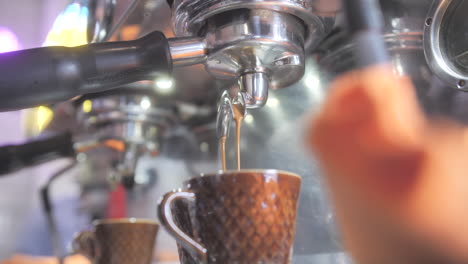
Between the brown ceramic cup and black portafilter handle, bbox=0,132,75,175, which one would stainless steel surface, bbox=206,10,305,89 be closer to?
the brown ceramic cup

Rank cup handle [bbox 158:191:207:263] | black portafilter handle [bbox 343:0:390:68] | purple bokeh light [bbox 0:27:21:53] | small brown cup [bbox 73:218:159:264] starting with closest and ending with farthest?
1. black portafilter handle [bbox 343:0:390:68]
2. cup handle [bbox 158:191:207:263]
3. small brown cup [bbox 73:218:159:264]
4. purple bokeh light [bbox 0:27:21:53]

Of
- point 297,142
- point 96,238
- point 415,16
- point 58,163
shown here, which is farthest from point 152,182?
point 58,163

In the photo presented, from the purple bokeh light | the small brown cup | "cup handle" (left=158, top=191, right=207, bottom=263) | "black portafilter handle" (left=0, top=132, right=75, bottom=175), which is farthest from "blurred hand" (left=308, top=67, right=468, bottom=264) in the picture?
the purple bokeh light

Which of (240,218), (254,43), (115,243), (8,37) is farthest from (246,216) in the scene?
(8,37)

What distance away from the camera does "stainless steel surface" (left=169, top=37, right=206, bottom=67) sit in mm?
288

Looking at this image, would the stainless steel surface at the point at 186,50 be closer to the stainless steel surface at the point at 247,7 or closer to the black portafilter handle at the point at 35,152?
the stainless steel surface at the point at 247,7

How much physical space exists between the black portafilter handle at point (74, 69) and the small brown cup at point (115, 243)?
21cm

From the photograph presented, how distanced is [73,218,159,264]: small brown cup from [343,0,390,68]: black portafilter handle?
1.13 ft

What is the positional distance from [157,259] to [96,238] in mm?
240

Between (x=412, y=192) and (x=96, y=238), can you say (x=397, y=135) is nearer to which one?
(x=412, y=192)

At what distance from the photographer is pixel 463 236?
17cm

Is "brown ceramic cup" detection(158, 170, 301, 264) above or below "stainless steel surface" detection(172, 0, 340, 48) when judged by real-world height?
below

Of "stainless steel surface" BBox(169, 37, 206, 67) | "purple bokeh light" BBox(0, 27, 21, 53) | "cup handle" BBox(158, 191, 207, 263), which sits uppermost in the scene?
"purple bokeh light" BBox(0, 27, 21, 53)

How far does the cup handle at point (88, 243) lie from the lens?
449 mm
